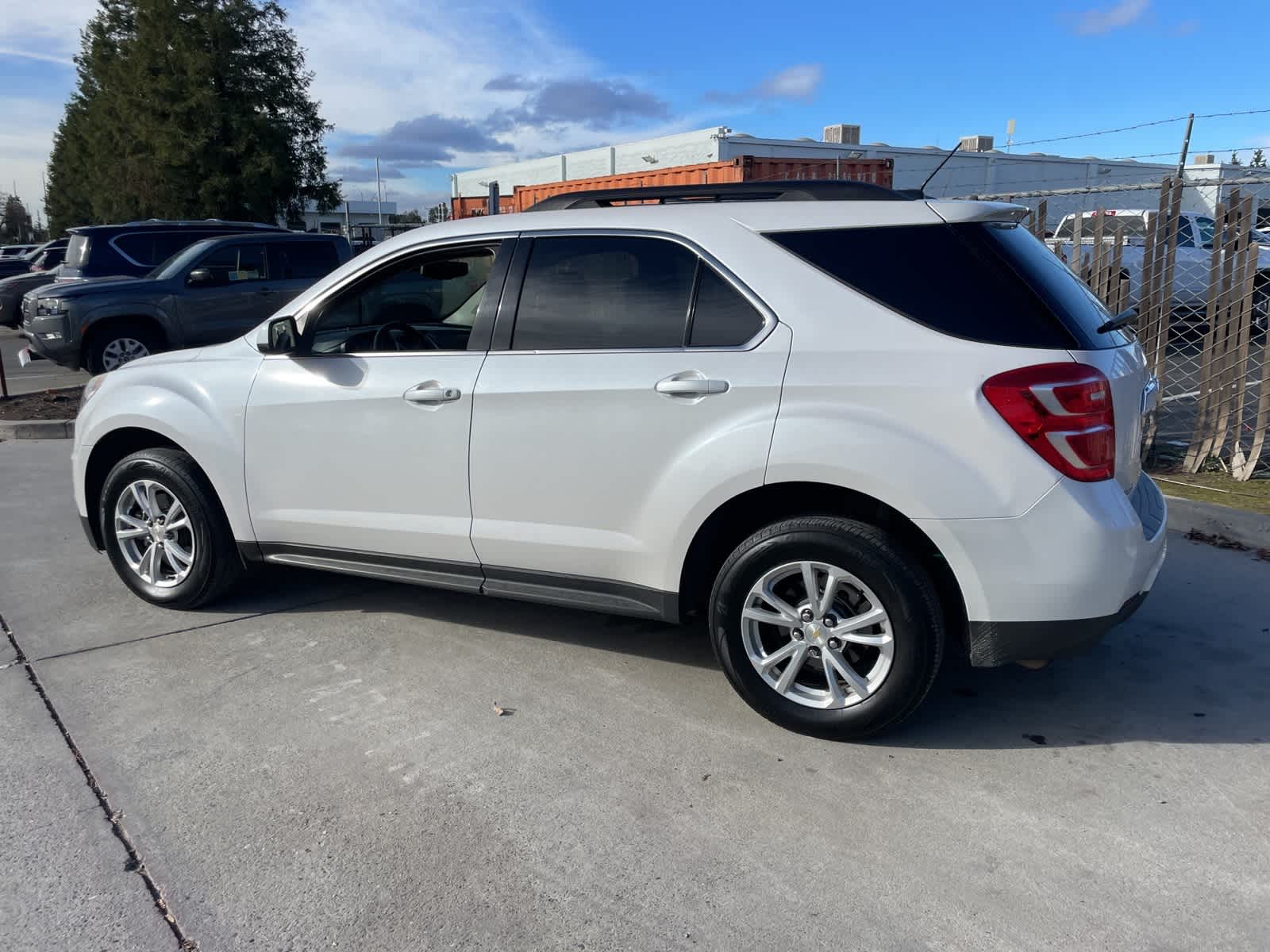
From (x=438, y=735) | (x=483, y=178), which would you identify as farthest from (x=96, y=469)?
(x=483, y=178)

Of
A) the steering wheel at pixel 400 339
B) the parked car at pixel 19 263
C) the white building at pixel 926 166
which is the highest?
the white building at pixel 926 166

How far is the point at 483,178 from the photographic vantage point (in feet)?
134

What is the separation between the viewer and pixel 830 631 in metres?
3.34

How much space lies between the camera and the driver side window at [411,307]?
413 centimetres

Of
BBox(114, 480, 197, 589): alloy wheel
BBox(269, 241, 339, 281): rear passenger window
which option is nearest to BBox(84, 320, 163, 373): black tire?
BBox(269, 241, 339, 281): rear passenger window

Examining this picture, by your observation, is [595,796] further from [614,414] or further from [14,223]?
[14,223]

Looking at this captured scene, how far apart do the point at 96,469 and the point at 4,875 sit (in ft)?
8.72

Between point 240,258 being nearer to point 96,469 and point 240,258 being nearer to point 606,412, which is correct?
point 96,469

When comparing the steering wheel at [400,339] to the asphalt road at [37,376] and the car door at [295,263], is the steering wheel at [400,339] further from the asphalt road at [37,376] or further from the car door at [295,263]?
the asphalt road at [37,376]

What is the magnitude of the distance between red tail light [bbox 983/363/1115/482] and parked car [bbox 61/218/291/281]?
38.1ft

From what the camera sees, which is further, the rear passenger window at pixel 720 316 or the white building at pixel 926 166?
the white building at pixel 926 166

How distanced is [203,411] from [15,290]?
17765 millimetres

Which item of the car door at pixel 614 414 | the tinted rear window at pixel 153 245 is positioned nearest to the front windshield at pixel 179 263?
the tinted rear window at pixel 153 245

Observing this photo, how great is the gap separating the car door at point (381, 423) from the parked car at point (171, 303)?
721 cm
